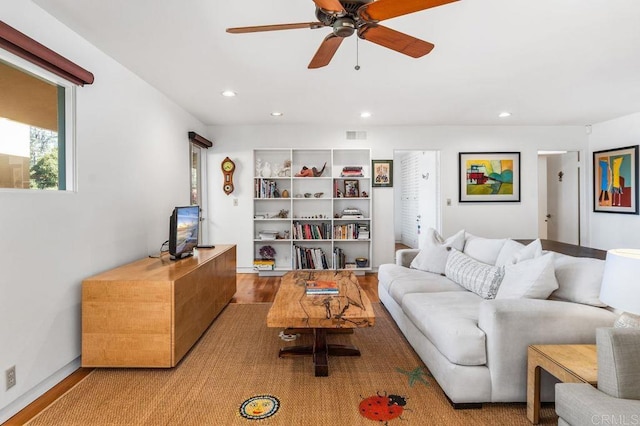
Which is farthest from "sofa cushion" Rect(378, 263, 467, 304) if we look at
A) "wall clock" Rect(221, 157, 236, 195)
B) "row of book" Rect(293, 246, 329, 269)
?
"wall clock" Rect(221, 157, 236, 195)

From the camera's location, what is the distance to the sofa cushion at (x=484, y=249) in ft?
9.87

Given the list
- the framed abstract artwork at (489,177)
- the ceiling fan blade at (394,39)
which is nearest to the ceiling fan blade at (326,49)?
the ceiling fan blade at (394,39)

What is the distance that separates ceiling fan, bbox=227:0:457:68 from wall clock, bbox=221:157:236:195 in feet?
11.9

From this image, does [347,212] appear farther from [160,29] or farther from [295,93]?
[160,29]

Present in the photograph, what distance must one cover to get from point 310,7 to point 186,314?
2.31m

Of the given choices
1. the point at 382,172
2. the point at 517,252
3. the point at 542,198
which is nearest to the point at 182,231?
the point at 517,252

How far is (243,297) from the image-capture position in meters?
4.22

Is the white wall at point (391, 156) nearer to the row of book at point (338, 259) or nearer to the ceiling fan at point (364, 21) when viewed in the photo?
the row of book at point (338, 259)

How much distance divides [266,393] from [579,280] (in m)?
2.07

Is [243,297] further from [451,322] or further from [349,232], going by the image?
[451,322]

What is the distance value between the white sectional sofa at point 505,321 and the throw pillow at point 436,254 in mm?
746

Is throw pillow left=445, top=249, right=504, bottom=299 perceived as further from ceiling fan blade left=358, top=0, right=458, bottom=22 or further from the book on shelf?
the book on shelf

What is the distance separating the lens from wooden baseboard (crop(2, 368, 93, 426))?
187 centimetres

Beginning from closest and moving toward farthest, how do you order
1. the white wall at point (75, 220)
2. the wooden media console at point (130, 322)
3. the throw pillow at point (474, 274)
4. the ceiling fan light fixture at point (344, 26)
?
the ceiling fan light fixture at point (344, 26) → the white wall at point (75, 220) → the wooden media console at point (130, 322) → the throw pillow at point (474, 274)
